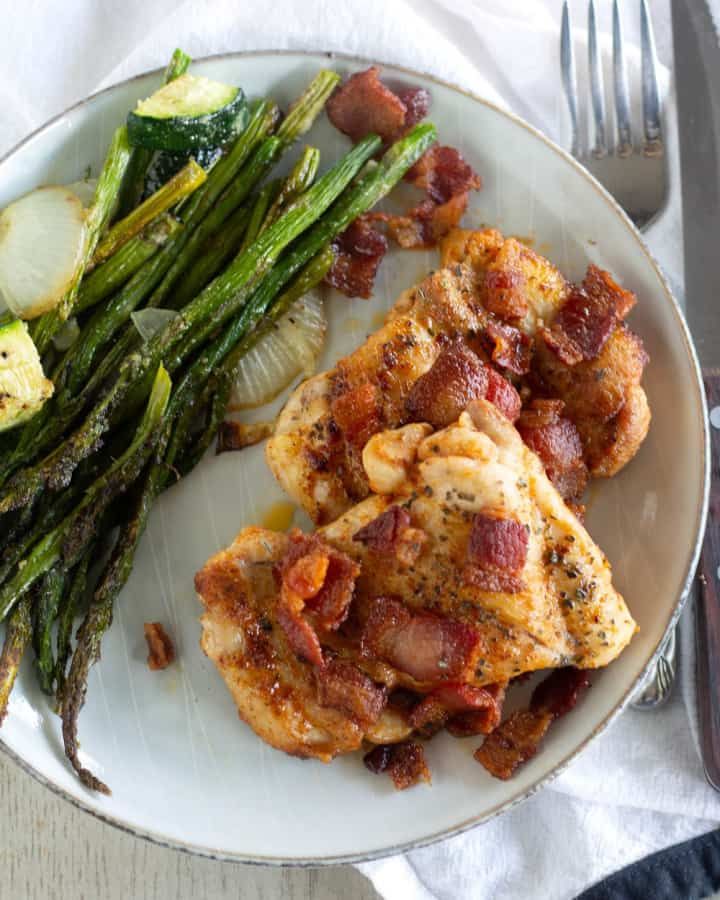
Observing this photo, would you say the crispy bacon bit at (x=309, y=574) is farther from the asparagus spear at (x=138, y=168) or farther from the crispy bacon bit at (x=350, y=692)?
the asparagus spear at (x=138, y=168)

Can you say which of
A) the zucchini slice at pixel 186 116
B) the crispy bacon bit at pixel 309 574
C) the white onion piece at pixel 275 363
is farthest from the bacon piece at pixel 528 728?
the zucchini slice at pixel 186 116

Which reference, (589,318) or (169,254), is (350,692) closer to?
(589,318)

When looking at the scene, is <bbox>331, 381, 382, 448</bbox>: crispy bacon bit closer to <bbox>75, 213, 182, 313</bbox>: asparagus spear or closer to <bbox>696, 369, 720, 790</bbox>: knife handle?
<bbox>75, 213, 182, 313</bbox>: asparagus spear

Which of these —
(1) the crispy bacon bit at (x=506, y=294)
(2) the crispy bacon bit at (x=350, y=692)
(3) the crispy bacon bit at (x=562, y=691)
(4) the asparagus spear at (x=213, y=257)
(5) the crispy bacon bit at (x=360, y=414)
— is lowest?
(3) the crispy bacon bit at (x=562, y=691)

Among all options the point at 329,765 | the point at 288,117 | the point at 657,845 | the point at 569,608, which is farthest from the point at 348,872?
the point at 288,117

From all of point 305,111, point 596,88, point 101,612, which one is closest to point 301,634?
point 101,612

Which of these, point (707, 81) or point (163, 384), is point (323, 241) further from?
point (707, 81)
